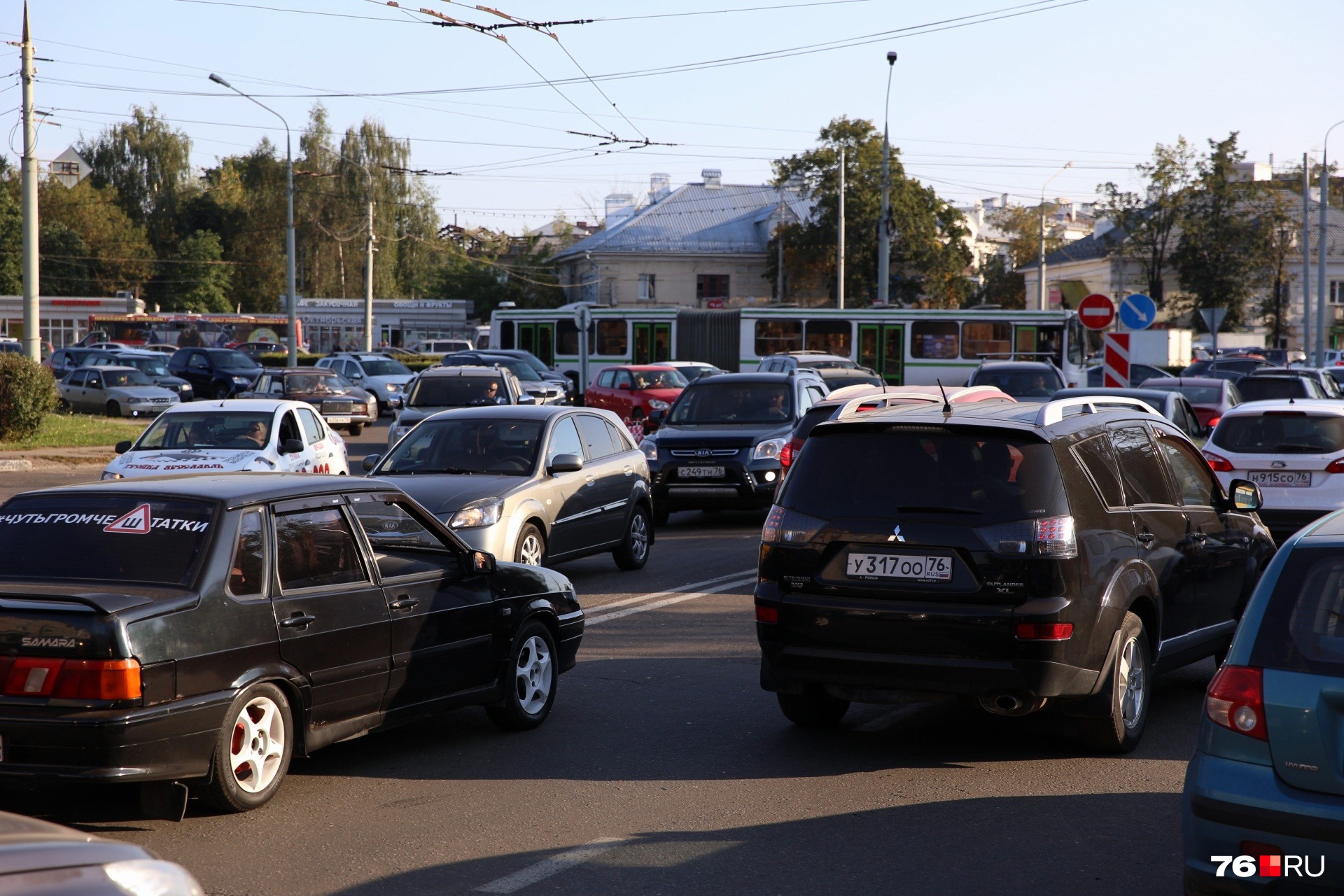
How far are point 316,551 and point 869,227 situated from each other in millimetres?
61465

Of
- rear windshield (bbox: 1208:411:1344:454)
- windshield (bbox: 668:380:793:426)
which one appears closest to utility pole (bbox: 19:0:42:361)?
windshield (bbox: 668:380:793:426)

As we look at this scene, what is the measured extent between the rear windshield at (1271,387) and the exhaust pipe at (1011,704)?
18336 millimetres

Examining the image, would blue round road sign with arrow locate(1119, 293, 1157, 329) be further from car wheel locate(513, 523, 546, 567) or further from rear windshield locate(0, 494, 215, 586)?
rear windshield locate(0, 494, 215, 586)

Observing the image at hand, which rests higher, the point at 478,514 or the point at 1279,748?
the point at 1279,748

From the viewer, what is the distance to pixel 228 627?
5.44 metres

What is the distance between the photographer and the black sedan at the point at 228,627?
504 centimetres

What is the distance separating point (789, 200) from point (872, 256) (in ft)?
36.2

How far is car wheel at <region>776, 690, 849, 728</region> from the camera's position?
7.04m

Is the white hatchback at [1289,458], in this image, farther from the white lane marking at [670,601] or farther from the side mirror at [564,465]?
the side mirror at [564,465]

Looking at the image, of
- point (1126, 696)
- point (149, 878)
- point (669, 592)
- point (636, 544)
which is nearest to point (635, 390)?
point (636, 544)

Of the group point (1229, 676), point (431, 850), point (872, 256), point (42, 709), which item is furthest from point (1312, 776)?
point (872, 256)

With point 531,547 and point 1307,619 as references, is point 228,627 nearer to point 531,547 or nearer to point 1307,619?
point 1307,619

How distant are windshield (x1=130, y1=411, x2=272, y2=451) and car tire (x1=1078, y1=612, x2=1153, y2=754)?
35.1 ft

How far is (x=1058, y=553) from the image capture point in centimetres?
608
